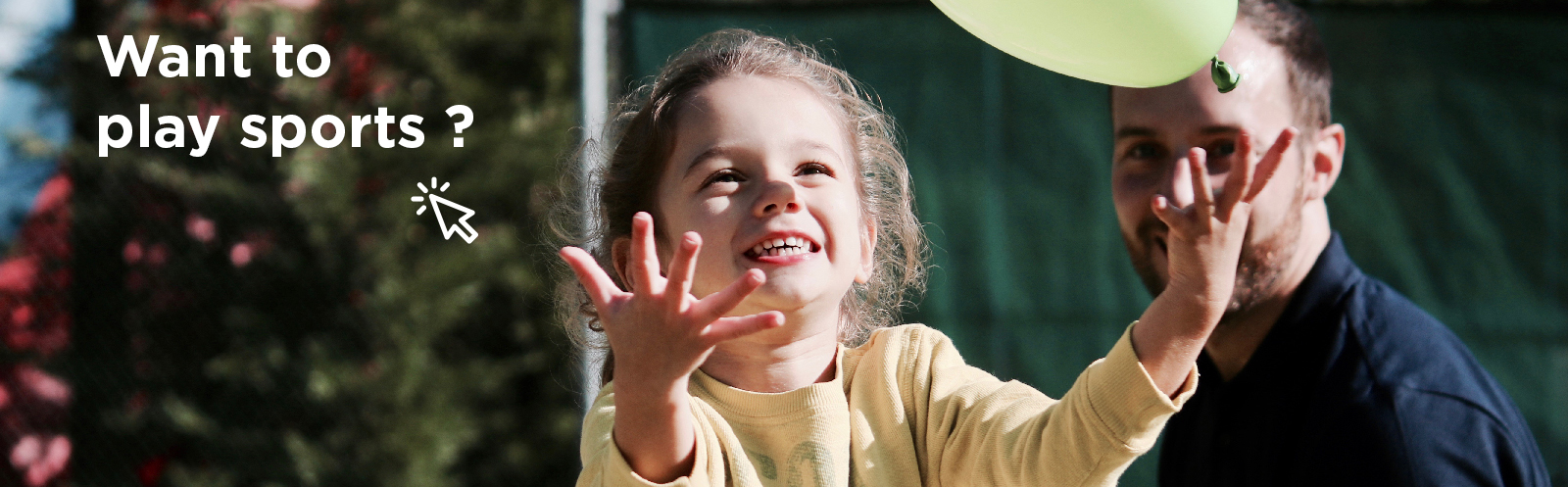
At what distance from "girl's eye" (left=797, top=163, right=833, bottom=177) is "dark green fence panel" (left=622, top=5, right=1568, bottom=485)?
2235 mm

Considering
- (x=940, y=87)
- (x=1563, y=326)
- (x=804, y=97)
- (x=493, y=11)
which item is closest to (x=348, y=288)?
(x=493, y=11)

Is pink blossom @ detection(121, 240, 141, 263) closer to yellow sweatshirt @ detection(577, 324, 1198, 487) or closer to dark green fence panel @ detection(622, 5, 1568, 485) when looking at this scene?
dark green fence panel @ detection(622, 5, 1568, 485)

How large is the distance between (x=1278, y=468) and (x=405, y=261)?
10.4 feet

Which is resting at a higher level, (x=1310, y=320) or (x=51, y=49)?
(x=51, y=49)

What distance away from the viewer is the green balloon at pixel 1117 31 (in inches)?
54.9

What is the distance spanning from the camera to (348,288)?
4234 millimetres

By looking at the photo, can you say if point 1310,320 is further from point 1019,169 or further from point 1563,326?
point 1563,326

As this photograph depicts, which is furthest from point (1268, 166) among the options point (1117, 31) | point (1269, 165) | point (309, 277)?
point (309, 277)

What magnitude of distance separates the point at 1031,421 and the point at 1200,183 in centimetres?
33

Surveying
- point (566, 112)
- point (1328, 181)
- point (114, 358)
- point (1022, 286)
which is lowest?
point (114, 358)

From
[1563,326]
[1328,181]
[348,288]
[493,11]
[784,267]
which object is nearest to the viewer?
[784,267]

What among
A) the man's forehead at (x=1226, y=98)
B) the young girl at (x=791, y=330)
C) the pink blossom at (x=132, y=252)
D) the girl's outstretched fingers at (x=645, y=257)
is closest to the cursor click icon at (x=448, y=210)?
the pink blossom at (x=132, y=252)

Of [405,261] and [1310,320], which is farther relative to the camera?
[405,261]

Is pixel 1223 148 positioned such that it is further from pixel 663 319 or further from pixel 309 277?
pixel 309 277
